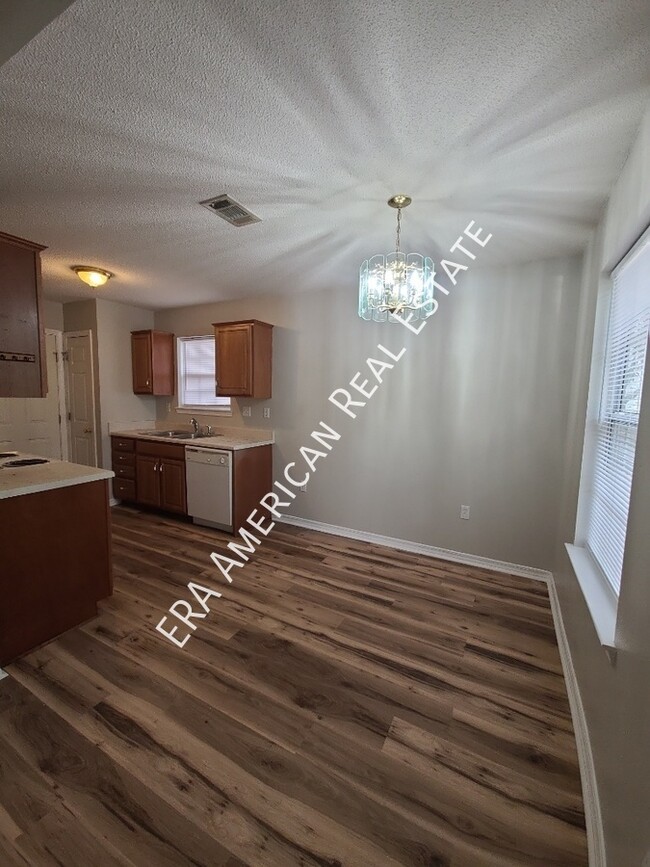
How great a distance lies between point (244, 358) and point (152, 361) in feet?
4.89

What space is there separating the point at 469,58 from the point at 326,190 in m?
0.89

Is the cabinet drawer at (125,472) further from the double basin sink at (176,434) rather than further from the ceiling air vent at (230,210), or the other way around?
the ceiling air vent at (230,210)

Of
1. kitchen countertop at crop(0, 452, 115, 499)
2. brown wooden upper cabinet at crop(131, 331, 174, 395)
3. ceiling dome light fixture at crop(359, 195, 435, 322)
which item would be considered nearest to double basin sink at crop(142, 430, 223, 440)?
brown wooden upper cabinet at crop(131, 331, 174, 395)

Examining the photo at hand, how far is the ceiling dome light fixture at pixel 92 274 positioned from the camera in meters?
3.11

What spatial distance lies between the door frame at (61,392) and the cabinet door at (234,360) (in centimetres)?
228

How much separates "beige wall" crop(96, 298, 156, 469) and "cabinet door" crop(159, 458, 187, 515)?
1.03m

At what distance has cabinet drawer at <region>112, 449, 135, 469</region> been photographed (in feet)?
13.9

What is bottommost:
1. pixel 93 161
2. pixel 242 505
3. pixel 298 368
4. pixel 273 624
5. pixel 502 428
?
pixel 273 624

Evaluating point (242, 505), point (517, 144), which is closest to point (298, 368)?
point (242, 505)

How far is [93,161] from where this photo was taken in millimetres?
1684

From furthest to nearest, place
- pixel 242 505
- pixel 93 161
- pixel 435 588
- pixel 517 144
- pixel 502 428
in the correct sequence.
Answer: pixel 242 505 < pixel 502 428 < pixel 435 588 < pixel 93 161 < pixel 517 144

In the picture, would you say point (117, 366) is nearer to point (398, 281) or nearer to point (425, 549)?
→ point (398, 281)

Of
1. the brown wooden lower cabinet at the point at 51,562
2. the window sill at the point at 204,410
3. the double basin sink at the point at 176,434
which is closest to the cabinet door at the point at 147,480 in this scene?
the double basin sink at the point at 176,434

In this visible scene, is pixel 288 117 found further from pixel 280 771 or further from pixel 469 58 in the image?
pixel 280 771
